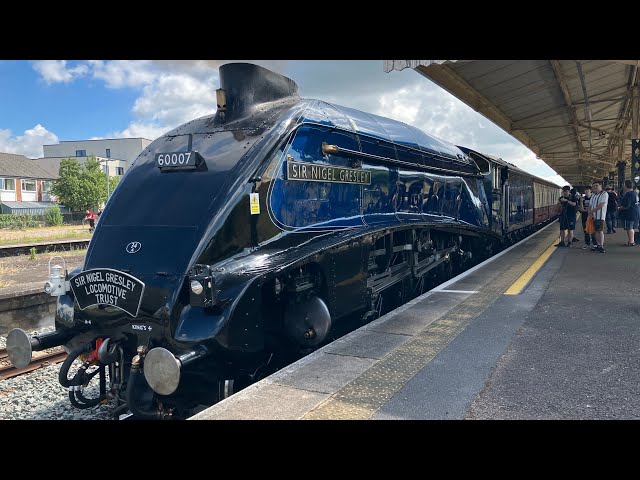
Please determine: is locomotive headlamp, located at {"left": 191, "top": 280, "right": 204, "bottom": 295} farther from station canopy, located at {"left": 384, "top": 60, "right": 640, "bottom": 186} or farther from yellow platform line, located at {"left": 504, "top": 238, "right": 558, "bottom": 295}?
station canopy, located at {"left": 384, "top": 60, "right": 640, "bottom": 186}

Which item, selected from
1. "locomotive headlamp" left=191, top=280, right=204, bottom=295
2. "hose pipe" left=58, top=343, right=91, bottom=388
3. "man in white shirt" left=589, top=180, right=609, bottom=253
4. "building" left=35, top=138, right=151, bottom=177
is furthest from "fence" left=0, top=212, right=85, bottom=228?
"locomotive headlamp" left=191, top=280, right=204, bottom=295

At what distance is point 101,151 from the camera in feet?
234

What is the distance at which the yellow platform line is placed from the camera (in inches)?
269

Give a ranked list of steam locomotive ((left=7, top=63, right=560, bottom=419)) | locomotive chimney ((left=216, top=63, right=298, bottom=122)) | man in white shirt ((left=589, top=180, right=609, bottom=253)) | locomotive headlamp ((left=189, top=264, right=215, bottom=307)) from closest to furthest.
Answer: locomotive headlamp ((left=189, top=264, right=215, bottom=307)), steam locomotive ((left=7, top=63, right=560, bottom=419)), locomotive chimney ((left=216, top=63, right=298, bottom=122)), man in white shirt ((left=589, top=180, right=609, bottom=253))

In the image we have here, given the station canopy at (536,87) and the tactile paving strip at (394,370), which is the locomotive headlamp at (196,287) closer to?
the tactile paving strip at (394,370)

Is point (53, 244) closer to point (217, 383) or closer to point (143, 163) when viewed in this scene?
point (143, 163)

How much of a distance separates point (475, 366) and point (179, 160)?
10.5ft

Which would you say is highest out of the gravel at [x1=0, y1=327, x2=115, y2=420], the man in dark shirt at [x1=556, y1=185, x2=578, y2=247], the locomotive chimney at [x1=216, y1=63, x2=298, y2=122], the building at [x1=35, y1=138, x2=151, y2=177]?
the building at [x1=35, y1=138, x2=151, y2=177]

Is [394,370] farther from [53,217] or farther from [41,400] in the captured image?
[53,217]

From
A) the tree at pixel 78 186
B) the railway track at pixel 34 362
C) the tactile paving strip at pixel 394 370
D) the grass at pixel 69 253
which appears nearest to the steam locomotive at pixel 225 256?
the tactile paving strip at pixel 394 370

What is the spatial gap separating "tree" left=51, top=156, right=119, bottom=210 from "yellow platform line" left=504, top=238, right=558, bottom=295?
43.4 meters

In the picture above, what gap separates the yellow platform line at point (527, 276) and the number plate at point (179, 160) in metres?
4.53

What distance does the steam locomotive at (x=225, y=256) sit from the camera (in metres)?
3.84

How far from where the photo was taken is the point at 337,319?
5.11 m
